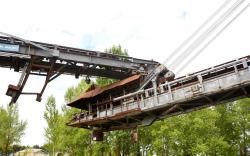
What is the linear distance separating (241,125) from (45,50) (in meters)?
34.0

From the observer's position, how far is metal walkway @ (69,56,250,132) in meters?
13.6

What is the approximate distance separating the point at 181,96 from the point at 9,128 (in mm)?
32709

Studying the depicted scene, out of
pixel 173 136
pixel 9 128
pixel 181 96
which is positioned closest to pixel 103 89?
pixel 181 96

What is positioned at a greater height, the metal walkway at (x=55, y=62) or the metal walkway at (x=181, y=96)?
the metal walkway at (x=55, y=62)

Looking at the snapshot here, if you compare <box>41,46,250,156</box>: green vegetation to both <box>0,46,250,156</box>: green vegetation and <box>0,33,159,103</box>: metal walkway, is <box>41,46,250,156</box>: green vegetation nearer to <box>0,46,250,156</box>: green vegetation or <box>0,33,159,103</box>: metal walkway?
<box>0,46,250,156</box>: green vegetation

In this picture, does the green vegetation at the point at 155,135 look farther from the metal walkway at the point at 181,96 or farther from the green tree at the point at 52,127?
the metal walkway at the point at 181,96

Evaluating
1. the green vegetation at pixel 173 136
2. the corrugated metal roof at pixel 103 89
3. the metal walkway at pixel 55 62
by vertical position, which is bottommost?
the green vegetation at pixel 173 136

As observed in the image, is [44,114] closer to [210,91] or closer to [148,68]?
[148,68]

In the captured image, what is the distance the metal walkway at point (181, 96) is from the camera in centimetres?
1363

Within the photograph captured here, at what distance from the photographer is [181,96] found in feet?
49.0

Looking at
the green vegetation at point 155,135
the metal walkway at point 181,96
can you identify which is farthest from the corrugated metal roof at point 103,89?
the green vegetation at point 155,135

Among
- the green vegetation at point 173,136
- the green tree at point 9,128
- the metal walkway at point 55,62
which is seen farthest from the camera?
the green tree at point 9,128

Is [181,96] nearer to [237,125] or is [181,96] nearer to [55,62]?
[55,62]

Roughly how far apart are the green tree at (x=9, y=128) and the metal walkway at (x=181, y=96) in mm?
25145
